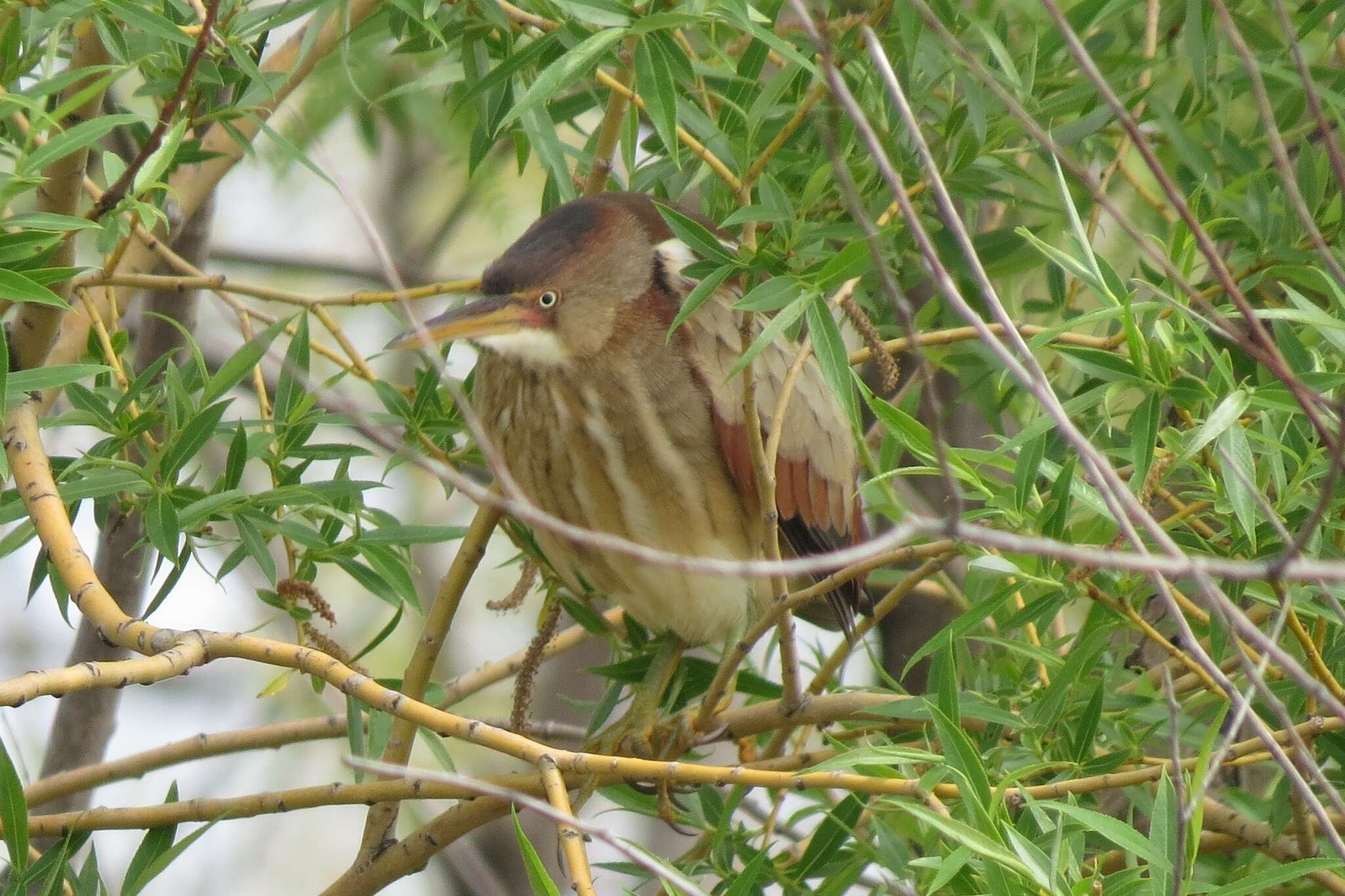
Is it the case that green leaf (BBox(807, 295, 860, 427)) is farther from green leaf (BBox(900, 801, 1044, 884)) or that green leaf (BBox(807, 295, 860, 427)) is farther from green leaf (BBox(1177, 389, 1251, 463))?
green leaf (BBox(900, 801, 1044, 884))

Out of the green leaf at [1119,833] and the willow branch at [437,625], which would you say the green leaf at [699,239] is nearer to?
the willow branch at [437,625]

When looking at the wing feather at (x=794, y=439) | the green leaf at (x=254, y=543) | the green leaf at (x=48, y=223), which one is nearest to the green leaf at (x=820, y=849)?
the wing feather at (x=794, y=439)

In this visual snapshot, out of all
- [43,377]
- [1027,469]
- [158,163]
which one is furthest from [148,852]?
[1027,469]

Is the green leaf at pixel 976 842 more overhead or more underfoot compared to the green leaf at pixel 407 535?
more underfoot

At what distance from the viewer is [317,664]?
6.15 feet

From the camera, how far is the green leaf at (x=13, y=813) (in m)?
2.11

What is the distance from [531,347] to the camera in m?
3.06

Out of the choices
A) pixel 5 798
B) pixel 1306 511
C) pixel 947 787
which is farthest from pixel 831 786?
pixel 5 798

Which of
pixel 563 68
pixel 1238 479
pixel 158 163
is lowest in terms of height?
pixel 1238 479

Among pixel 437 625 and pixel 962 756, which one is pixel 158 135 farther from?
pixel 962 756

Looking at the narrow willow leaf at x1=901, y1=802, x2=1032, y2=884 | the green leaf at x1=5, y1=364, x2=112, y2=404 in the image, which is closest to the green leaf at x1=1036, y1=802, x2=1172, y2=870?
the narrow willow leaf at x1=901, y1=802, x2=1032, y2=884

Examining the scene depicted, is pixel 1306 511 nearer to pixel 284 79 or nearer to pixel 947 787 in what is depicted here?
pixel 947 787

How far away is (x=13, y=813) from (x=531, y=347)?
1320 mm

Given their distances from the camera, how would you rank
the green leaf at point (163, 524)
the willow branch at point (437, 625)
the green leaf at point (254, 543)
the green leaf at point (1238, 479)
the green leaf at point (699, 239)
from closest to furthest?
the green leaf at point (1238, 479) < the green leaf at point (699, 239) < the green leaf at point (163, 524) < the green leaf at point (254, 543) < the willow branch at point (437, 625)
